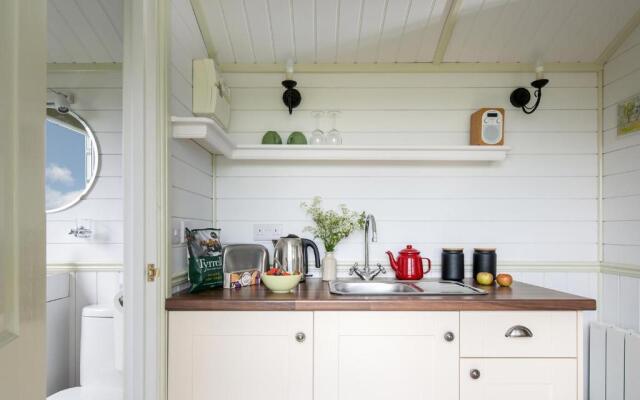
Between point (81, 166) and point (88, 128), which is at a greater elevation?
point (88, 128)

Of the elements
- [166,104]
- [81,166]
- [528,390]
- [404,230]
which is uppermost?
[166,104]

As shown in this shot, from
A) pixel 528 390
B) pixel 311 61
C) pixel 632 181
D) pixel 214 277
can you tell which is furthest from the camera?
pixel 311 61

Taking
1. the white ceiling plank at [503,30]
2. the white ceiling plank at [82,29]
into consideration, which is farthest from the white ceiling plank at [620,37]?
the white ceiling plank at [82,29]

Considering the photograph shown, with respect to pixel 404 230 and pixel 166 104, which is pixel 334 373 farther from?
pixel 166 104

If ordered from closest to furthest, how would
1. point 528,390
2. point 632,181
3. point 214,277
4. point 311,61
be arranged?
1. point 528,390
2. point 214,277
3. point 632,181
4. point 311,61

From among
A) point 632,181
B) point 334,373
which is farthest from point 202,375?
point 632,181

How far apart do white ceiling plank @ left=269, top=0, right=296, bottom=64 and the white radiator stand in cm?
230

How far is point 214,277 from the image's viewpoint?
1764mm

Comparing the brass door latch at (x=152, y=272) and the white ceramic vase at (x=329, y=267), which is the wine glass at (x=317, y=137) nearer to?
the white ceramic vase at (x=329, y=267)

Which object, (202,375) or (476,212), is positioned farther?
(476,212)

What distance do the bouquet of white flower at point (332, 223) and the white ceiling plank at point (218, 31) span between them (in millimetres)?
984

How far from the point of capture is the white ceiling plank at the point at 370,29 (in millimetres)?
1851

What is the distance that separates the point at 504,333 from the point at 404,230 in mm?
832

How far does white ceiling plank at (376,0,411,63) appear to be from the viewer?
1853 mm
